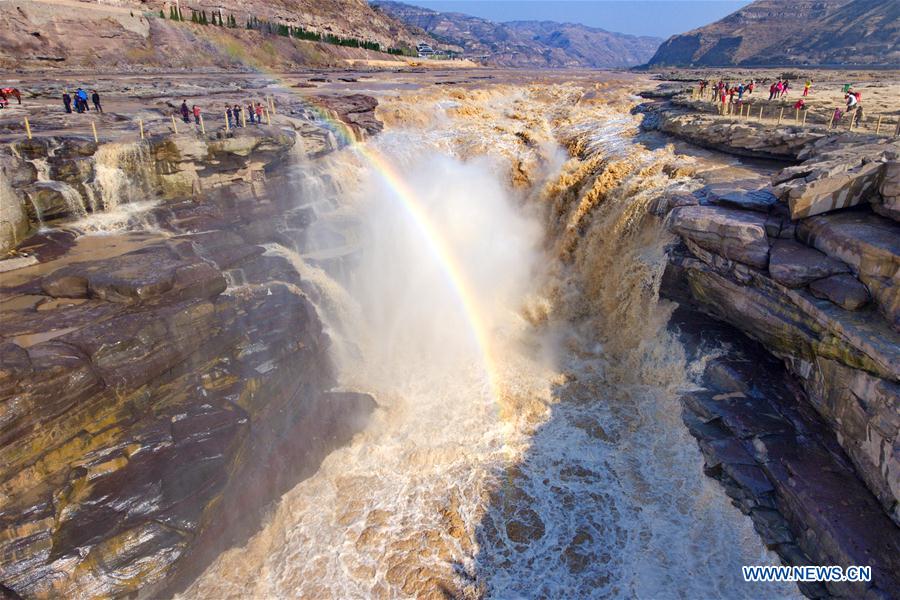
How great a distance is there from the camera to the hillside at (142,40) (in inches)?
1516

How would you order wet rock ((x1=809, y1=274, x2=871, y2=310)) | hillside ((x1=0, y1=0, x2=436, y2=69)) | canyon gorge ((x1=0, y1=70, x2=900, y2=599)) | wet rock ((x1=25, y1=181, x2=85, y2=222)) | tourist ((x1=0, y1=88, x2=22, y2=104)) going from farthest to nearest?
hillside ((x1=0, y1=0, x2=436, y2=69))
tourist ((x1=0, y1=88, x2=22, y2=104))
wet rock ((x1=25, y1=181, x2=85, y2=222))
wet rock ((x1=809, y1=274, x2=871, y2=310))
canyon gorge ((x1=0, y1=70, x2=900, y2=599))

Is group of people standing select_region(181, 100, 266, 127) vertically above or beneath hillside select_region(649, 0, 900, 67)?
beneath

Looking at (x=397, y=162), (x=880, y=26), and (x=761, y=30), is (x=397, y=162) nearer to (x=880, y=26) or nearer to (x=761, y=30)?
(x=880, y=26)

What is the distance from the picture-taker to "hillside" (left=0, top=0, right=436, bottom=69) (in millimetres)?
38500

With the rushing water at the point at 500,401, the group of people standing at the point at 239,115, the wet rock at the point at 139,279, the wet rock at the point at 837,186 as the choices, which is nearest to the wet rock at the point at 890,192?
the wet rock at the point at 837,186

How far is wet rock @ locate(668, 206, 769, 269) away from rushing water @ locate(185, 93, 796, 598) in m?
1.47

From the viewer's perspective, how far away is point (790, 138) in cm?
1540

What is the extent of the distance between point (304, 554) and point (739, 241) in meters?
10.4

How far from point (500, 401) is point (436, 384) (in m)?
1.95

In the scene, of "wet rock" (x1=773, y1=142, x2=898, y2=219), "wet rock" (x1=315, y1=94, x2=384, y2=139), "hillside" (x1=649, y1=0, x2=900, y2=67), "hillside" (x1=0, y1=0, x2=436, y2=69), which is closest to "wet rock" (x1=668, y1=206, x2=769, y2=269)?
"wet rock" (x1=773, y1=142, x2=898, y2=219)

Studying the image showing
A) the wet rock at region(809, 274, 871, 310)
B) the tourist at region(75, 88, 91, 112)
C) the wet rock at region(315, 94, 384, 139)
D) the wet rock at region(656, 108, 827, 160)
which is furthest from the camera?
the wet rock at region(315, 94, 384, 139)

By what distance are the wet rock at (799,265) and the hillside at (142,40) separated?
158 ft

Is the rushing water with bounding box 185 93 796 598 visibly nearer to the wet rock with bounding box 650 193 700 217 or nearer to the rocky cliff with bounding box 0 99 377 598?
the wet rock with bounding box 650 193 700 217

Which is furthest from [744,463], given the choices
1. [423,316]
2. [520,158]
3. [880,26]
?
[880,26]
